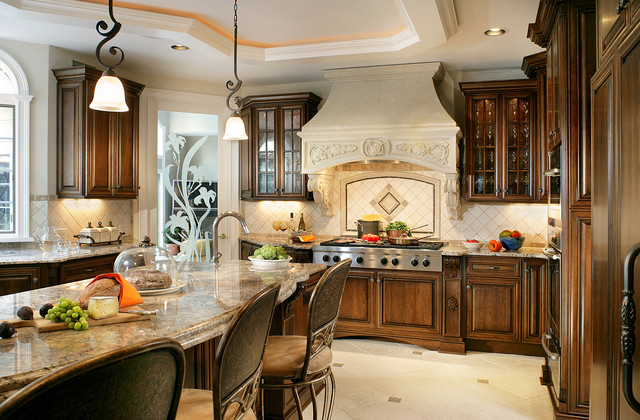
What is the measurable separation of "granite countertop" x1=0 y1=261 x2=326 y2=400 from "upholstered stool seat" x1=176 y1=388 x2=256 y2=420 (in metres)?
0.21

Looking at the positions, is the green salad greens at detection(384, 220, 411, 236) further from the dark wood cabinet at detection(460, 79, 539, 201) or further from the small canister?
the small canister

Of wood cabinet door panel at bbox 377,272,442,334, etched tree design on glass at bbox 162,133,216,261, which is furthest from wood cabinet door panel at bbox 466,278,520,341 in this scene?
etched tree design on glass at bbox 162,133,216,261

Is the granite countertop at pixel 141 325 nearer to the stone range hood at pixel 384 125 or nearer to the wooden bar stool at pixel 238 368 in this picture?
the wooden bar stool at pixel 238 368

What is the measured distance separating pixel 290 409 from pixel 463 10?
10.2 ft

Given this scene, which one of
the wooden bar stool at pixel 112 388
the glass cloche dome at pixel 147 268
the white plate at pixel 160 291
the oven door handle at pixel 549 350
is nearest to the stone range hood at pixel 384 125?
the oven door handle at pixel 549 350

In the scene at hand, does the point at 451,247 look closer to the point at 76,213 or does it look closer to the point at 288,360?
the point at 288,360

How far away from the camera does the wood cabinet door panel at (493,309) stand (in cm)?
461

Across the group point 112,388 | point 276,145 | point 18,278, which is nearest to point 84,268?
point 18,278

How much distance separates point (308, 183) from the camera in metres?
5.59

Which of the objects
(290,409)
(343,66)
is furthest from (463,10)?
(290,409)

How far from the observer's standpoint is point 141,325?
5.86ft

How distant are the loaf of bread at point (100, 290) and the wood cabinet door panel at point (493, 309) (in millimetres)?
3534

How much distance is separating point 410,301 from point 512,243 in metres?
1.11

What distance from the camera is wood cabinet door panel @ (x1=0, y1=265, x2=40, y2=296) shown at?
3.92 metres
